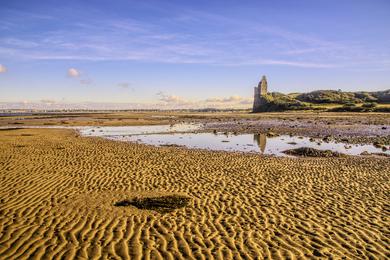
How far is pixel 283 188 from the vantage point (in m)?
13.1

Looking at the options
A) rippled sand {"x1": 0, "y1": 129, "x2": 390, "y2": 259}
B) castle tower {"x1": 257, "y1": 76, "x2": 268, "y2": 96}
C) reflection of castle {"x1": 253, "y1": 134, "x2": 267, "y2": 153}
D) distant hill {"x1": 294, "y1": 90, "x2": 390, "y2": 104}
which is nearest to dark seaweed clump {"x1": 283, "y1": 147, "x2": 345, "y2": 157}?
reflection of castle {"x1": 253, "y1": 134, "x2": 267, "y2": 153}

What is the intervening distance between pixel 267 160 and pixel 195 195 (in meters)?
9.30

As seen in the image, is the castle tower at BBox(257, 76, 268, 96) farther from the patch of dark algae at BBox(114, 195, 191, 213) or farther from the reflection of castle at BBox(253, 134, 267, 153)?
the patch of dark algae at BBox(114, 195, 191, 213)

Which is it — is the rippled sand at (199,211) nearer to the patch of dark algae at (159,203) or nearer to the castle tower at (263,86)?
the patch of dark algae at (159,203)

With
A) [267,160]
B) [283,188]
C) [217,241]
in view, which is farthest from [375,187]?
[217,241]

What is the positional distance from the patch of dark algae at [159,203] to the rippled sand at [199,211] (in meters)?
0.32

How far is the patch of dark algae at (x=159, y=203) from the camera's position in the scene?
1039 cm

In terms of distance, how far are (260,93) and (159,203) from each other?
465 feet

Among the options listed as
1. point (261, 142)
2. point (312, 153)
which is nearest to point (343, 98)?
point (261, 142)

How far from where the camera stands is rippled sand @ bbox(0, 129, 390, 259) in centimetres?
752

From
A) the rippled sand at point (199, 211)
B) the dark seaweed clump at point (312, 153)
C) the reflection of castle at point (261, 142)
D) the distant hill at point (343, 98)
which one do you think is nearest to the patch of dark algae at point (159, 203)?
the rippled sand at point (199, 211)

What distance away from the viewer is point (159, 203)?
35.5 ft

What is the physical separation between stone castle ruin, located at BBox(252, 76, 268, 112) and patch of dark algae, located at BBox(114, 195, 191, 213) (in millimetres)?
133886

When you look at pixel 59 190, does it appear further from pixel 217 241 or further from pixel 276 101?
pixel 276 101
